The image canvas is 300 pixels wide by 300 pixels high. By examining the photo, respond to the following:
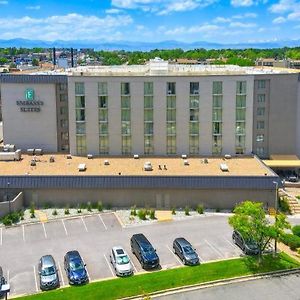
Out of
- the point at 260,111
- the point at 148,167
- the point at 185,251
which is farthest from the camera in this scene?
the point at 260,111

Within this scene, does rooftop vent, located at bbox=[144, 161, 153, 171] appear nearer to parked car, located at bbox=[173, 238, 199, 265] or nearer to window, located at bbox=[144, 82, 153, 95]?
window, located at bbox=[144, 82, 153, 95]

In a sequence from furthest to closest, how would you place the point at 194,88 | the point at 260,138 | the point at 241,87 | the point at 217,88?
the point at 260,138
the point at 241,87
the point at 217,88
the point at 194,88

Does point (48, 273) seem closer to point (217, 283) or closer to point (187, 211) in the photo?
point (217, 283)

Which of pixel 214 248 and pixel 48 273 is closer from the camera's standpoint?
pixel 48 273

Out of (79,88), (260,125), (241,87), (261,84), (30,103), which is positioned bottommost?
(260,125)

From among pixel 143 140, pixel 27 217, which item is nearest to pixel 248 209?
pixel 27 217

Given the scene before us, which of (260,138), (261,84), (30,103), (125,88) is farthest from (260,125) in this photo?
(30,103)
